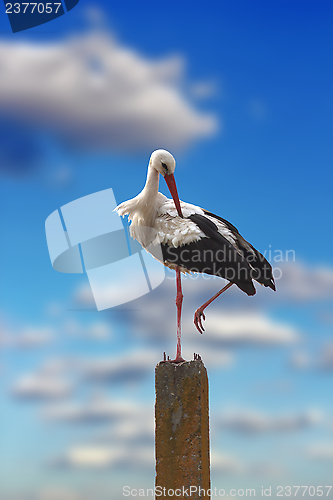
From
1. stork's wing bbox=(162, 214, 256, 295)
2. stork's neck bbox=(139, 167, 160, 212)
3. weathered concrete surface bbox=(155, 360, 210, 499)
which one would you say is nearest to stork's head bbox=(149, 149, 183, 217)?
stork's neck bbox=(139, 167, 160, 212)

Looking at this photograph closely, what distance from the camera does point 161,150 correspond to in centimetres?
883

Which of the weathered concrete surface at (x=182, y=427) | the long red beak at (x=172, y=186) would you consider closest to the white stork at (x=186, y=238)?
the long red beak at (x=172, y=186)

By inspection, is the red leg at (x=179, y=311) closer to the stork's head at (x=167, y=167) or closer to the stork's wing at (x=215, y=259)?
the stork's wing at (x=215, y=259)

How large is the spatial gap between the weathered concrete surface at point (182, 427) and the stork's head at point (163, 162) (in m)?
3.40

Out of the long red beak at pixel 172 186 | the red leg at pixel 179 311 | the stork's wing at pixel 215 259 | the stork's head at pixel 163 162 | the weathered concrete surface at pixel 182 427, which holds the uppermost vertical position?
the stork's head at pixel 163 162

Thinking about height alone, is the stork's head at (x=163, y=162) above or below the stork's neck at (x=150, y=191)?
above

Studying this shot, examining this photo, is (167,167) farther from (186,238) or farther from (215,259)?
(215,259)

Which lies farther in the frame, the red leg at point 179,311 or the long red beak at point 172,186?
the long red beak at point 172,186

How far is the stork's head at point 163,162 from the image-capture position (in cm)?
874

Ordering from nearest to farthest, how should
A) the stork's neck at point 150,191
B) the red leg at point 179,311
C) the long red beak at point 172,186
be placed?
the red leg at point 179,311 → the long red beak at point 172,186 → the stork's neck at point 150,191

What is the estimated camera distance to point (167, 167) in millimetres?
8797

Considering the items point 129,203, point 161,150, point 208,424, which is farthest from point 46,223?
point 208,424

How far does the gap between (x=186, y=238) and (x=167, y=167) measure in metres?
1.37

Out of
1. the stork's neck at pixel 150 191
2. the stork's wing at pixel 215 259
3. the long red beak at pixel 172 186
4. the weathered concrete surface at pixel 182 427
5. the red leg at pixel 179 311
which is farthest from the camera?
the stork's neck at pixel 150 191
